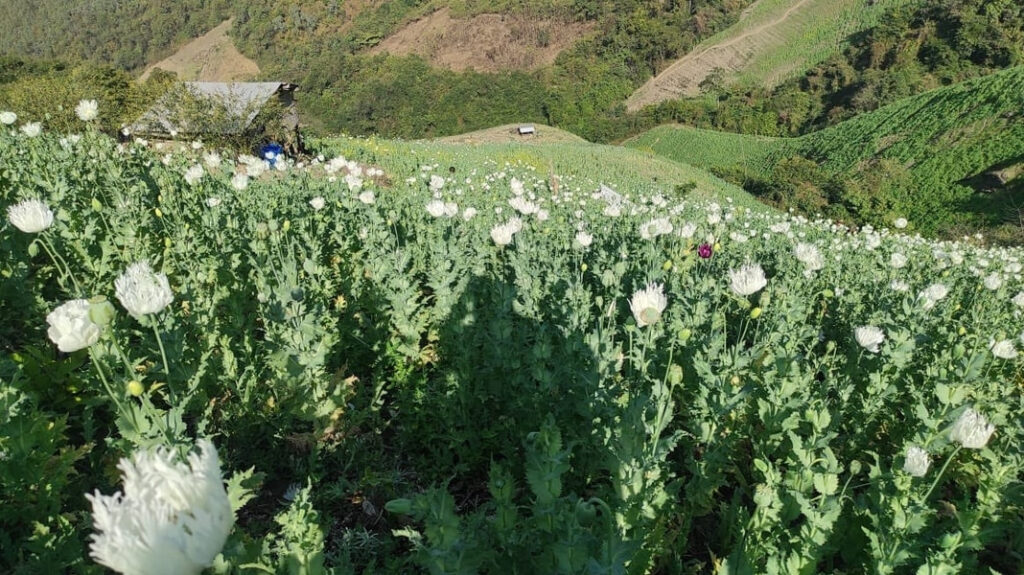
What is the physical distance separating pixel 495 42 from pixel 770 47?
5450cm

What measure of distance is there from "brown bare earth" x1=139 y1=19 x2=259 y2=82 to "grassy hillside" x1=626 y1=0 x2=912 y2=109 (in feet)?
291

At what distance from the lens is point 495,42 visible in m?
107

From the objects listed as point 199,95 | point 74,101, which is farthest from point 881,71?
point 74,101

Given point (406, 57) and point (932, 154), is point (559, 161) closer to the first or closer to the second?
point (932, 154)

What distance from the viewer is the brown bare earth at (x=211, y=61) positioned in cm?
11931

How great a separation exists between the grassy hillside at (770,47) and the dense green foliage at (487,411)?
269ft

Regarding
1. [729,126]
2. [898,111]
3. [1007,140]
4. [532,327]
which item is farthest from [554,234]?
[729,126]

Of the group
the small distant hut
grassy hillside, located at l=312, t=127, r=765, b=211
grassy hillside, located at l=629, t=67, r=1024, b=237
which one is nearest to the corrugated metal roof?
the small distant hut

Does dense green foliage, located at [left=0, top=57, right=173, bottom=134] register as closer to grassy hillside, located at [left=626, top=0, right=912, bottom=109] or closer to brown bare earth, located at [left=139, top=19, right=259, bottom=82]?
grassy hillside, located at [left=626, top=0, right=912, bottom=109]

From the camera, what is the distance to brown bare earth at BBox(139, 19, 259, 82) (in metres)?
119

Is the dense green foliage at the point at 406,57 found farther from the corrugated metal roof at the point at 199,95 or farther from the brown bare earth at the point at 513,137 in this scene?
the corrugated metal roof at the point at 199,95

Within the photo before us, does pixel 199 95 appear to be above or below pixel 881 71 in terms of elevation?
above

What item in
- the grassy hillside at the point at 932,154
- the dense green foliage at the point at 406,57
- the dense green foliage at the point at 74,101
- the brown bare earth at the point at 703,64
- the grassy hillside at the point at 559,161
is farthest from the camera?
the brown bare earth at the point at 703,64

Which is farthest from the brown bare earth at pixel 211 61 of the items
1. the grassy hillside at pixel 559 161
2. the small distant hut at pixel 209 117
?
the small distant hut at pixel 209 117
